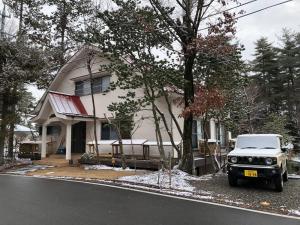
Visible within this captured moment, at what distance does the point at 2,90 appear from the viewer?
1767 centimetres

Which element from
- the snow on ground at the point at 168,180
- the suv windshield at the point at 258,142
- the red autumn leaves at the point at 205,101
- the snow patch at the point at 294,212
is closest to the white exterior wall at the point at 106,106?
the red autumn leaves at the point at 205,101

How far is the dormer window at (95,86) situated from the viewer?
19.8m

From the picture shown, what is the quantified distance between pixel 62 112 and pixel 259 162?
A: 40.4 ft

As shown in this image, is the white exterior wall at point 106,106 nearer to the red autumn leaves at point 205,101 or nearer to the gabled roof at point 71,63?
the gabled roof at point 71,63

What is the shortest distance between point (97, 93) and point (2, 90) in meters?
5.73

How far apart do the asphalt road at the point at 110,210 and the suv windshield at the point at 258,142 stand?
4.04 metres

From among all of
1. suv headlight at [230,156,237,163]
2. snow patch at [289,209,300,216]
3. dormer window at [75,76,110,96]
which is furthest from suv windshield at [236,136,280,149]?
dormer window at [75,76,110,96]

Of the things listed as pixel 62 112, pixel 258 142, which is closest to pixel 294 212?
pixel 258 142

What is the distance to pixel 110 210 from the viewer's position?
22.2ft

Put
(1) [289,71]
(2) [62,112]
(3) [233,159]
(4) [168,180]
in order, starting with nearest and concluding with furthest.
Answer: (3) [233,159]
(4) [168,180]
(2) [62,112]
(1) [289,71]

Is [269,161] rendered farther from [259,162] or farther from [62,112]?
[62,112]

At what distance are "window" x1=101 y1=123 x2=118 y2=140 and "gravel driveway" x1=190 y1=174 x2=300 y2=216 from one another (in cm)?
901

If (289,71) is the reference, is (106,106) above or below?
below

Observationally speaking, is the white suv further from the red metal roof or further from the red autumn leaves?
the red metal roof
